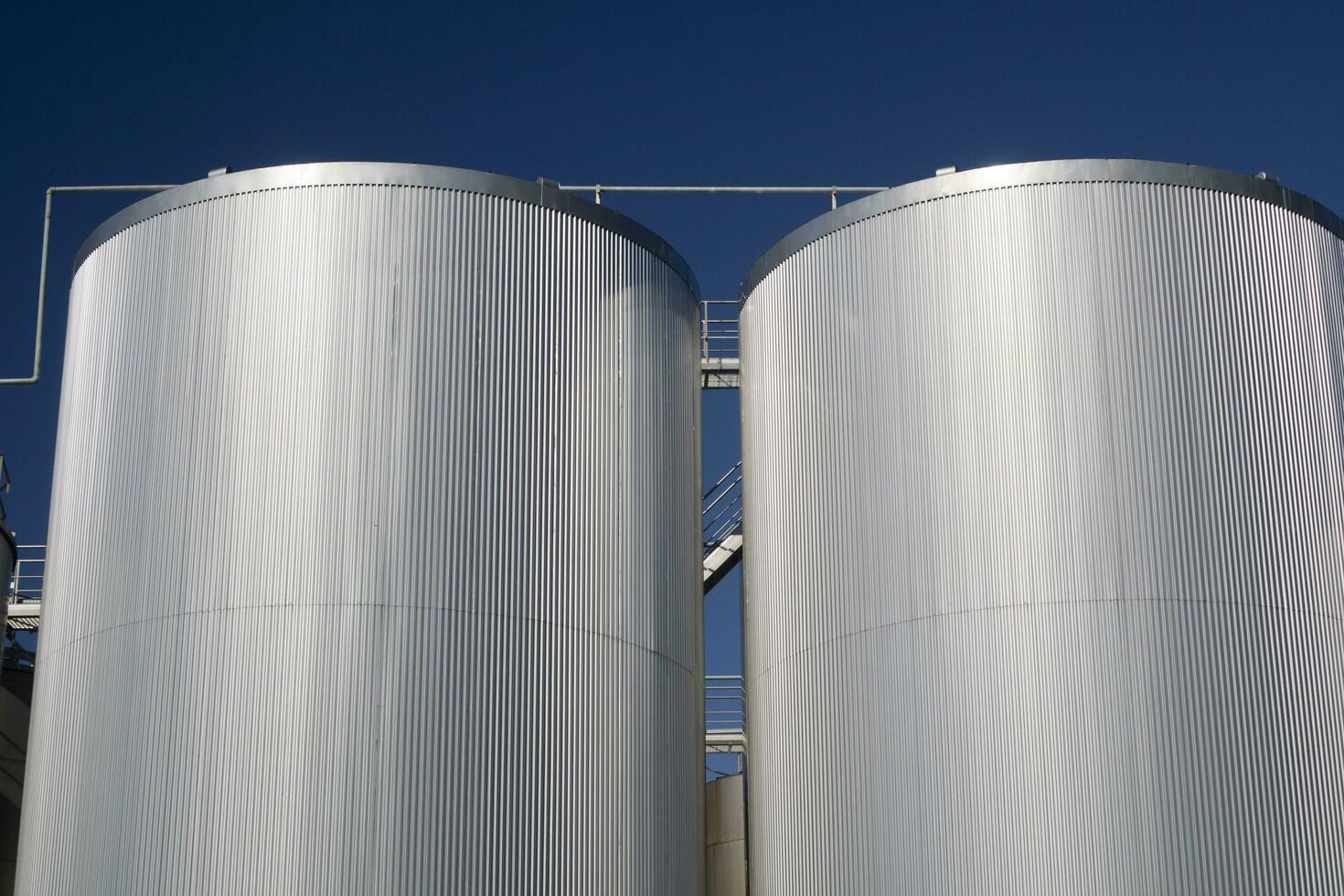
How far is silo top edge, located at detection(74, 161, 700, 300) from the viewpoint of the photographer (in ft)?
84.3

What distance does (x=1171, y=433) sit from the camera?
24469 millimetres

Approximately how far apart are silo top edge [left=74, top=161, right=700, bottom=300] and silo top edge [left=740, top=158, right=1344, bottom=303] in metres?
3.94

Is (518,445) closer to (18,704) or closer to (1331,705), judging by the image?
(1331,705)

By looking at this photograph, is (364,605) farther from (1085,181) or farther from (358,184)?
(1085,181)

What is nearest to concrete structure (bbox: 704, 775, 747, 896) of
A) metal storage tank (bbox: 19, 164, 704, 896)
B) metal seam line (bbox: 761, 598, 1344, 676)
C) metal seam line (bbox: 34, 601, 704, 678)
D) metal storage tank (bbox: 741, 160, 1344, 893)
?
metal storage tank (bbox: 741, 160, 1344, 893)

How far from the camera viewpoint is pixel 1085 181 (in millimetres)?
25719

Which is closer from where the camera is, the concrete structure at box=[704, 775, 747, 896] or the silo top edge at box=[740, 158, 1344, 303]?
the silo top edge at box=[740, 158, 1344, 303]

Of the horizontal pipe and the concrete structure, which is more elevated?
the horizontal pipe

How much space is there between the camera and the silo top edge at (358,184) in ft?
84.3

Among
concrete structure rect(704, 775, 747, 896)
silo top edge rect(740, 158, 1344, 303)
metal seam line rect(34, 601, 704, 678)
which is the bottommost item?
concrete structure rect(704, 775, 747, 896)

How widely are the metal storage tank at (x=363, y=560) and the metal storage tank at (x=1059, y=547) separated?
2324mm

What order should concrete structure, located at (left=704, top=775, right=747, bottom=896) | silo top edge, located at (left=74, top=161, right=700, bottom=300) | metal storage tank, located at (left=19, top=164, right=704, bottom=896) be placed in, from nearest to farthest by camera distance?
metal storage tank, located at (left=19, top=164, right=704, bottom=896), silo top edge, located at (left=74, top=161, right=700, bottom=300), concrete structure, located at (left=704, top=775, right=747, bottom=896)

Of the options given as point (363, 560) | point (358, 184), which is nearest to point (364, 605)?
point (363, 560)

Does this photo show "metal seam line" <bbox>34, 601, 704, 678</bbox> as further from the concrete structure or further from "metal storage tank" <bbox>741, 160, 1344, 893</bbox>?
the concrete structure
